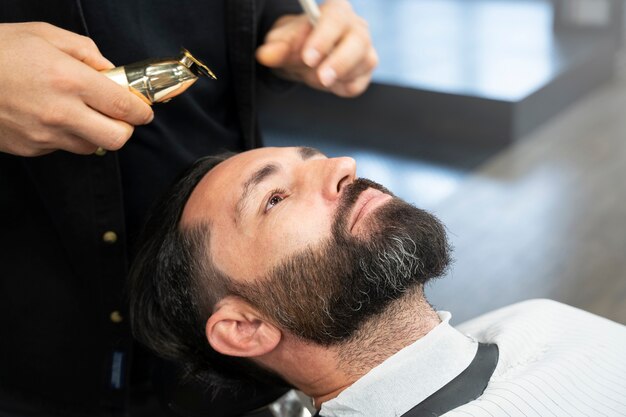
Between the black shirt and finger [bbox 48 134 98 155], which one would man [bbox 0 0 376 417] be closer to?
the black shirt

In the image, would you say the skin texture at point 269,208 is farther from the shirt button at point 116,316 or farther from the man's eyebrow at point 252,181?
the shirt button at point 116,316

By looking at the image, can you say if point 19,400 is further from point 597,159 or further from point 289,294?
point 597,159

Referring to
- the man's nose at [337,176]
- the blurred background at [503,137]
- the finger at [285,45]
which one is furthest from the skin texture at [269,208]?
the blurred background at [503,137]

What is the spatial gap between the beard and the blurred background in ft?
2.28

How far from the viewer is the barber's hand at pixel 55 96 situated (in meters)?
1.33

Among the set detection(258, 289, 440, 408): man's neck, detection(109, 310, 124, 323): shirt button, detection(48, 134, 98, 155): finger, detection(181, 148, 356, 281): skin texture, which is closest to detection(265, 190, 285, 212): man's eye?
detection(181, 148, 356, 281): skin texture

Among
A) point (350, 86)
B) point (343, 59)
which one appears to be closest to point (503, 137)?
point (350, 86)

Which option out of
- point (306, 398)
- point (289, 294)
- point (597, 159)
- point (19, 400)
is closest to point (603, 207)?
point (597, 159)

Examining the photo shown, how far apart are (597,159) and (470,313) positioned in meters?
1.05

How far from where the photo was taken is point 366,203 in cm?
162

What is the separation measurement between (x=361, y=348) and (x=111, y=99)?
0.66 metres

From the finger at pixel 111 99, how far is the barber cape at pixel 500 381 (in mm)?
649

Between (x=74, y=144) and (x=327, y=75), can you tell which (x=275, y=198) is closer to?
(x=327, y=75)

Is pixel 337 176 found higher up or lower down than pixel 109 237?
higher up
